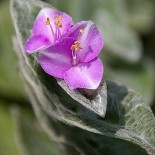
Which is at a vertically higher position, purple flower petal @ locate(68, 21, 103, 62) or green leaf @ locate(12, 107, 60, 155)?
purple flower petal @ locate(68, 21, 103, 62)

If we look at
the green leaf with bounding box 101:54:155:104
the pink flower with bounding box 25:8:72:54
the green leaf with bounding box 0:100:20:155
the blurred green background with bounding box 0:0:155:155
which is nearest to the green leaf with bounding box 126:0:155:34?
the blurred green background with bounding box 0:0:155:155

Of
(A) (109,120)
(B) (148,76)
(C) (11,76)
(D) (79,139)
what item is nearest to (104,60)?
(B) (148,76)

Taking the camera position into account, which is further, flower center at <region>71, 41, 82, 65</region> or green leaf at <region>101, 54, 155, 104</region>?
green leaf at <region>101, 54, 155, 104</region>

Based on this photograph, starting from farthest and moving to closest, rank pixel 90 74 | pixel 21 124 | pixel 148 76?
pixel 148 76 → pixel 21 124 → pixel 90 74

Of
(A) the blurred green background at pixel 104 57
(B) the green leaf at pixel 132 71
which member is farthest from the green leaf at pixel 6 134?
(B) the green leaf at pixel 132 71

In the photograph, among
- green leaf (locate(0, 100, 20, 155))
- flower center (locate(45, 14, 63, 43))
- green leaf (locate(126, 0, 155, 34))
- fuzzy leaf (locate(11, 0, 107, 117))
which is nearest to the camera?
fuzzy leaf (locate(11, 0, 107, 117))

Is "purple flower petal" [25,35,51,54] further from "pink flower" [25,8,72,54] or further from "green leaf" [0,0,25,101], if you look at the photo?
"green leaf" [0,0,25,101]

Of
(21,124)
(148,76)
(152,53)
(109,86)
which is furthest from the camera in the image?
(152,53)

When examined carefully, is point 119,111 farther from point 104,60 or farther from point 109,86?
point 104,60
